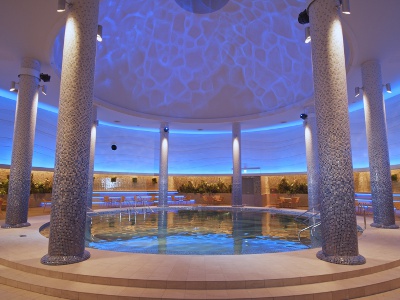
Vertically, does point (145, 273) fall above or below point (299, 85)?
below

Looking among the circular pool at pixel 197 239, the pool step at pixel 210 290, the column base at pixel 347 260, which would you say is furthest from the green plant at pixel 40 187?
the column base at pixel 347 260

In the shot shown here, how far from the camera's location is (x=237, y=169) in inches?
742

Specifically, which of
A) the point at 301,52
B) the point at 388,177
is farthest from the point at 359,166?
the point at 388,177

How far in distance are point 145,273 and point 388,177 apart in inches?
325

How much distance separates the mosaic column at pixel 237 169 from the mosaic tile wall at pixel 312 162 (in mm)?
4638

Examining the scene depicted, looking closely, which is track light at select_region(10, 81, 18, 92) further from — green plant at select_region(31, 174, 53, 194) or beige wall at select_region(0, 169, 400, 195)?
beige wall at select_region(0, 169, 400, 195)

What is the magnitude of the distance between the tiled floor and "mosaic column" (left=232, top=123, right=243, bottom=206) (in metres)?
12.4

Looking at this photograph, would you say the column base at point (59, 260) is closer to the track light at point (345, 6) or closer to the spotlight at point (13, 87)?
the track light at point (345, 6)

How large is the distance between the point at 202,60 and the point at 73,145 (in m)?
13.1

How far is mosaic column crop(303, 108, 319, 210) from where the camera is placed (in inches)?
576

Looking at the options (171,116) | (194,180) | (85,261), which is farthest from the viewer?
(194,180)

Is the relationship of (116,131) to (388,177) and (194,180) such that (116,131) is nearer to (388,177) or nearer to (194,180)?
(194,180)

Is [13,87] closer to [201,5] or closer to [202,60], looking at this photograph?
[201,5]

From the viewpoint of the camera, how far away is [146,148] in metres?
22.7
